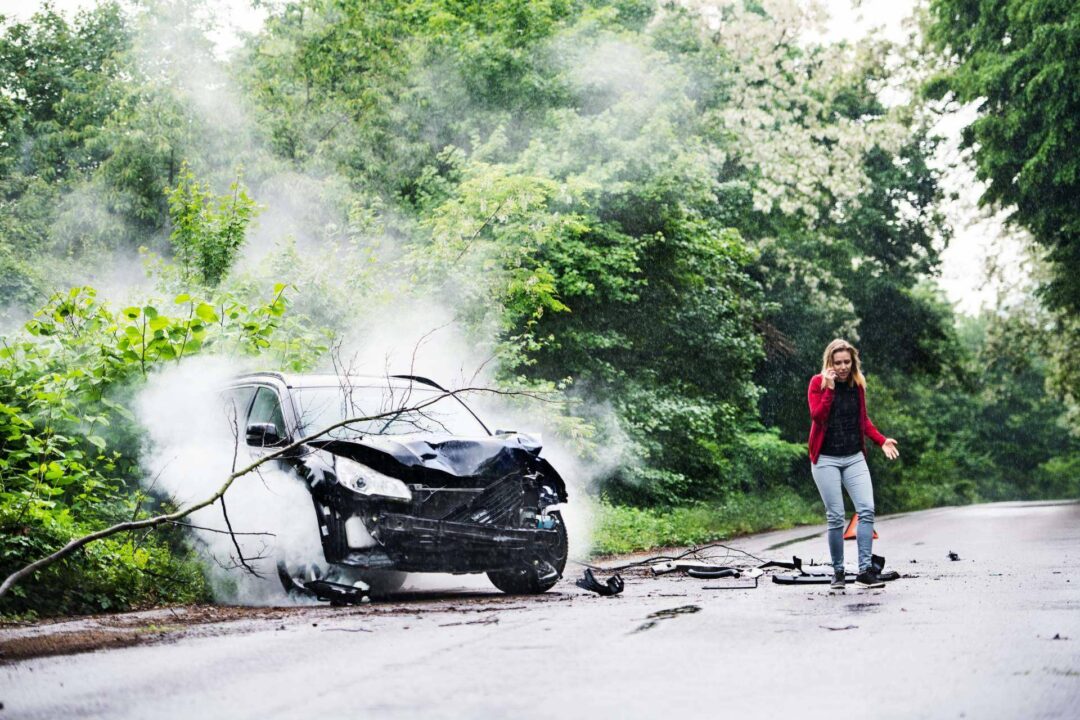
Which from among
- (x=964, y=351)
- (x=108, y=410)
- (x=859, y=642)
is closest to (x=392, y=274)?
(x=108, y=410)

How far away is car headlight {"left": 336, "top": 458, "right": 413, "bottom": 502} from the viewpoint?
868 centimetres

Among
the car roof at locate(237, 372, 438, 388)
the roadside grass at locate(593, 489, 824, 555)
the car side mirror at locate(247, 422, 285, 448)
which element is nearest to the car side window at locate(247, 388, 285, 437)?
the car roof at locate(237, 372, 438, 388)

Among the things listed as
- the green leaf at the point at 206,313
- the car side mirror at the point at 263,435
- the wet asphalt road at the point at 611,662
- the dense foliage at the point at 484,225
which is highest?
the dense foliage at the point at 484,225

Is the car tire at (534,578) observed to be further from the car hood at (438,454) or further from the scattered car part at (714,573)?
the scattered car part at (714,573)

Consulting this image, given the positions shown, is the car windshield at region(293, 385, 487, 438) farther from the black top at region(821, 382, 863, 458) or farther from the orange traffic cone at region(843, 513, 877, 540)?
→ the orange traffic cone at region(843, 513, 877, 540)

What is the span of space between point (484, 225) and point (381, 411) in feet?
28.4

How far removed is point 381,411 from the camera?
10.1 meters

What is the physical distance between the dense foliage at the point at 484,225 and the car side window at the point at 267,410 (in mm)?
1187

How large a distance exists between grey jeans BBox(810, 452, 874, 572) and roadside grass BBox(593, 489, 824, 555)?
5.78 meters

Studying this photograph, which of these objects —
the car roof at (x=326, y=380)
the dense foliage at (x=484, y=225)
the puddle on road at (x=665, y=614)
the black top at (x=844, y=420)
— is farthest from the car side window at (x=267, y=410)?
the black top at (x=844, y=420)

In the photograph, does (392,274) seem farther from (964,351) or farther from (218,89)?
(964,351)

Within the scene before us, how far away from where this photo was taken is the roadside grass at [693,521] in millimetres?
16625

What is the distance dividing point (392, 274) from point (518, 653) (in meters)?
11.6

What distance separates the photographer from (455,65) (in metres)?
26.1
